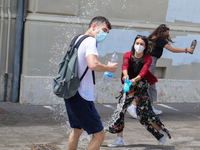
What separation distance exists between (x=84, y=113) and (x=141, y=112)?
1.62 metres

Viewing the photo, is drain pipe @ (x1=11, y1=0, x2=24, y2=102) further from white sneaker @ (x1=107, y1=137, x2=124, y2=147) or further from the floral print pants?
white sneaker @ (x1=107, y1=137, x2=124, y2=147)

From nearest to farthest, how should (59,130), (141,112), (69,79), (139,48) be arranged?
1. (69,79)
2. (141,112)
3. (139,48)
4. (59,130)

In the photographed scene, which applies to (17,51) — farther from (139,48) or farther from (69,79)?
(69,79)

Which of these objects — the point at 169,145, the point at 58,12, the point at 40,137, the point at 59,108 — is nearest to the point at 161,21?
the point at 58,12

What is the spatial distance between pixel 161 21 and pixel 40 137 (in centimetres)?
502

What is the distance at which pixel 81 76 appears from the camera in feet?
11.5

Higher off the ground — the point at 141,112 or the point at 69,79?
the point at 69,79

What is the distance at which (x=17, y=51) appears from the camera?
7.43m

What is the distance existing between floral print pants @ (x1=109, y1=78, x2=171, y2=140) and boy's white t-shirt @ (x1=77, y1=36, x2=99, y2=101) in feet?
4.84

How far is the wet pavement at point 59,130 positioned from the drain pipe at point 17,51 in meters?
0.33

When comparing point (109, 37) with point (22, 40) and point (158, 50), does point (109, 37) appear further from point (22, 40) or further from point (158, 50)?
point (22, 40)

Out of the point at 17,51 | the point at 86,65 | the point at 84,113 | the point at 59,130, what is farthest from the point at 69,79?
the point at 17,51

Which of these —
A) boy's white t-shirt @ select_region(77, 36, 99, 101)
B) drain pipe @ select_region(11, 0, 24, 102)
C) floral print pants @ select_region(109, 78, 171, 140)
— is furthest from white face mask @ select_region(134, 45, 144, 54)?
drain pipe @ select_region(11, 0, 24, 102)

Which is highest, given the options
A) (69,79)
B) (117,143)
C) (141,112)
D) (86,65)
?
(86,65)
